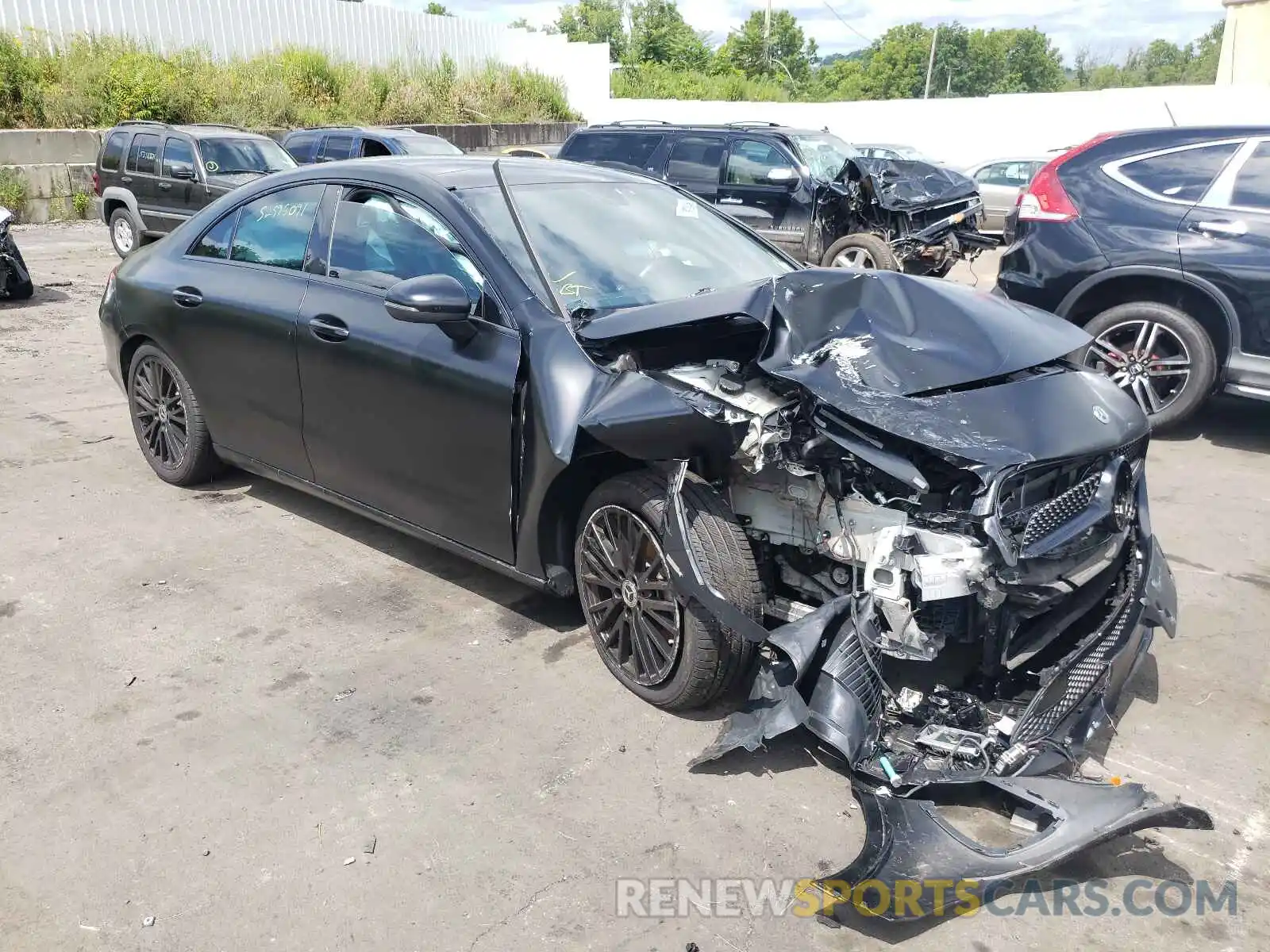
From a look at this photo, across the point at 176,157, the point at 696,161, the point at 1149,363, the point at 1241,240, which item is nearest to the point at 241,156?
the point at 176,157

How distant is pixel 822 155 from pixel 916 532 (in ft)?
33.2

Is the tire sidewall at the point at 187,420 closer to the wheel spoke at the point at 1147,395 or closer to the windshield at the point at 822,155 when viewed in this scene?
the wheel spoke at the point at 1147,395

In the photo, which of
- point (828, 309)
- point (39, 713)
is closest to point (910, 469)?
point (828, 309)

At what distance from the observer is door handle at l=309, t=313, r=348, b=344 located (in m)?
4.27

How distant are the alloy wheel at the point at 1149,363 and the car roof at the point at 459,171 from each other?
370 cm

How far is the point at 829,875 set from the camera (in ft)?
9.02

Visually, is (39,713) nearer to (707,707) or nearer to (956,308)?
(707,707)

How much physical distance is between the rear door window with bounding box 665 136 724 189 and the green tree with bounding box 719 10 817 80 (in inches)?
2481

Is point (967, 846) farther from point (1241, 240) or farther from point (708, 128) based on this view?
point (708, 128)

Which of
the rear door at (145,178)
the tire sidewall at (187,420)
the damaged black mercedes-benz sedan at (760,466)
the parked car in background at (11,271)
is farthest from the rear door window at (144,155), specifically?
the damaged black mercedes-benz sedan at (760,466)

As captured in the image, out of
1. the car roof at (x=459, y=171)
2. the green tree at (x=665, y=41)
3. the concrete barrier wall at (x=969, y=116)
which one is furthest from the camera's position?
the green tree at (x=665, y=41)

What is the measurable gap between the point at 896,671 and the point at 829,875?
1.00 m

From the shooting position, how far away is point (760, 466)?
3211 millimetres

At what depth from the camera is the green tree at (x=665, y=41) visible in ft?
230
